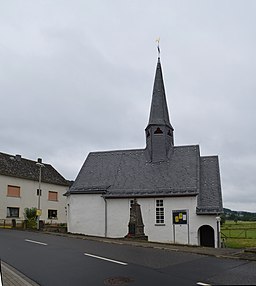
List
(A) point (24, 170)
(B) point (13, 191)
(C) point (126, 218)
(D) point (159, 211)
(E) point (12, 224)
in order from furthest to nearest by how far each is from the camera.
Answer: (A) point (24, 170) < (B) point (13, 191) < (E) point (12, 224) < (C) point (126, 218) < (D) point (159, 211)

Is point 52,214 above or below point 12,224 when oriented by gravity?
below

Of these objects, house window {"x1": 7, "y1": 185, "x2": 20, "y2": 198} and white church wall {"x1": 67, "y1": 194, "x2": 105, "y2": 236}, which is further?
house window {"x1": 7, "y1": 185, "x2": 20, "y2": 198}

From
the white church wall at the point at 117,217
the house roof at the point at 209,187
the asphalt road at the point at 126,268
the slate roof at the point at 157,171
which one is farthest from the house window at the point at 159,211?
the asphalt road at the point at 126,268

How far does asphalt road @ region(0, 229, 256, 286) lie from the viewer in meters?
8.52

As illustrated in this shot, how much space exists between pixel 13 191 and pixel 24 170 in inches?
147

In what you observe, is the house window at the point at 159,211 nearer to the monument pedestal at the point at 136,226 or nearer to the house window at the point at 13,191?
the monument pedestal at the point at 136,226

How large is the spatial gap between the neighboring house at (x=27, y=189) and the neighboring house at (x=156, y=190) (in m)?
12.3

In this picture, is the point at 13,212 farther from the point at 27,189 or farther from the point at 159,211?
the point at 159,211

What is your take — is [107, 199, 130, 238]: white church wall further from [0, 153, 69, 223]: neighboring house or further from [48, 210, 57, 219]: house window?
[48, 210, 57, 219]: house window

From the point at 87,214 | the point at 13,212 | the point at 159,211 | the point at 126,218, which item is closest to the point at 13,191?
the point at 13,212

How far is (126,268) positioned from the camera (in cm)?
1012

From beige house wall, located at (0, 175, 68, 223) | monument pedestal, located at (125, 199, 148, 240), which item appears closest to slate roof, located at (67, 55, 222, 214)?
monument pedestal, located at (125, 199, 148, 240)

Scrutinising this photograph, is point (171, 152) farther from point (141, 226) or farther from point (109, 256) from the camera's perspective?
point (109, 256)

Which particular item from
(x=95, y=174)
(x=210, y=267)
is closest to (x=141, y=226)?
(x=95, y=174)
